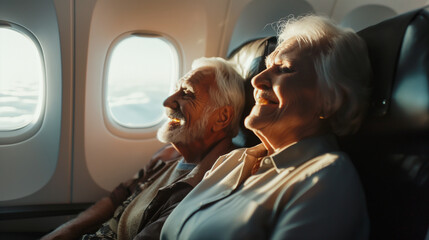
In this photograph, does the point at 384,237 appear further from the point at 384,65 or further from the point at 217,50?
the point at 217,50

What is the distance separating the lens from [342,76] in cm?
135

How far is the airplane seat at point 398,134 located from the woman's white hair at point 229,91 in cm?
80

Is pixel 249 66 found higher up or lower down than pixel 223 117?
higher up

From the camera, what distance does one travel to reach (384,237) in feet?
3.82

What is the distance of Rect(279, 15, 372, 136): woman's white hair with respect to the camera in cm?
134

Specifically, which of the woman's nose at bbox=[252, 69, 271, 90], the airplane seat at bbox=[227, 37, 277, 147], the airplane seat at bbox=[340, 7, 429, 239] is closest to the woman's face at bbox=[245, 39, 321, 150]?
the woman's nose at bbox=[252, 69, 271, 90]

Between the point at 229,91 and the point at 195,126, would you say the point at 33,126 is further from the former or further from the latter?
the point at 229,91

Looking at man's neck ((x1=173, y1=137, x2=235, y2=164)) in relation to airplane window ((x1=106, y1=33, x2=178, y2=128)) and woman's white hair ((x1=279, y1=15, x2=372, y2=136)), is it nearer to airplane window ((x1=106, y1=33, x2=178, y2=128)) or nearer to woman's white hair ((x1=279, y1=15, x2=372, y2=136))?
woman's white hair ((x1=279, y1=15, x2=372, y2=136))

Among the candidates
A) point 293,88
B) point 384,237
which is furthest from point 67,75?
point 384,237

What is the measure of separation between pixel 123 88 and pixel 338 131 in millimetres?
1926

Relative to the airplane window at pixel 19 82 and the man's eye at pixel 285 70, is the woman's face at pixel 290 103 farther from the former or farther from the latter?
the airplane window at pixel 19 82

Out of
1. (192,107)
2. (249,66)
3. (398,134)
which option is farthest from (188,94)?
(398,134)

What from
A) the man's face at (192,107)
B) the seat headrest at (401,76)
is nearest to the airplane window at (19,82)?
the man's face at (192,107)

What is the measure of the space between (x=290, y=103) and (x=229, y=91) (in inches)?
26.4
